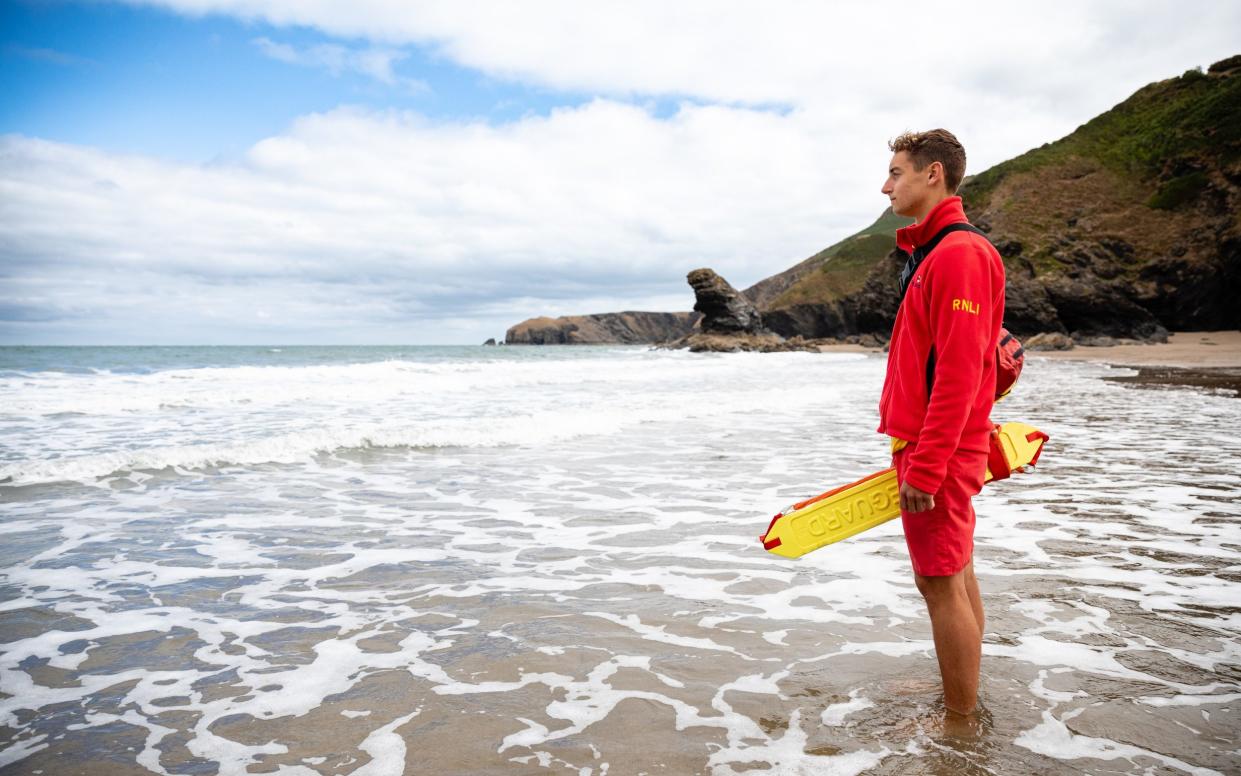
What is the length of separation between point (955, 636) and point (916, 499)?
0.61m

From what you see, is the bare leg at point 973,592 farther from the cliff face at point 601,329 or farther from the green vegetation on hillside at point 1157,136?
the cliff face at point 601,329

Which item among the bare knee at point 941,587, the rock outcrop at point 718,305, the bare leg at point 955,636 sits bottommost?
the bare leg at point 955,636

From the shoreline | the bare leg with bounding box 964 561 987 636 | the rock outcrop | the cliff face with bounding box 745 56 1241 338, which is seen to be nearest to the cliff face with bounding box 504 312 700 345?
the rock outcrop

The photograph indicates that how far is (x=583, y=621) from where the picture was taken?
3.76 m

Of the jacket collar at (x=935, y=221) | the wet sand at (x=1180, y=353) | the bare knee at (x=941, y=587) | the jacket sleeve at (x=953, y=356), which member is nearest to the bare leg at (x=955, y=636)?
the bare knee at (x=941, y=587)

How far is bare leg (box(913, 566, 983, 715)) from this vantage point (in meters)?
2.52

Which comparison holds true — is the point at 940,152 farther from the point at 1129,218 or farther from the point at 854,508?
the point at 1129,218

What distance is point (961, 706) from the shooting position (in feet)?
8.65

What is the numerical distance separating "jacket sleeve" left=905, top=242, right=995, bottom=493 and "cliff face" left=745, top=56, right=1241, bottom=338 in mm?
47300

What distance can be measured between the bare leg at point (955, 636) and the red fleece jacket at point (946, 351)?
463 millimetres

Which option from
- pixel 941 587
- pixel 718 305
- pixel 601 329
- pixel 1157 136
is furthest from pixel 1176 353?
pixel 601 329

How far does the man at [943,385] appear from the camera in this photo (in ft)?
7.55

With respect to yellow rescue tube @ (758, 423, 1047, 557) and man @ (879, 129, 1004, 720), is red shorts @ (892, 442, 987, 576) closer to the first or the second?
man @ (879, 129, 1004, 720)

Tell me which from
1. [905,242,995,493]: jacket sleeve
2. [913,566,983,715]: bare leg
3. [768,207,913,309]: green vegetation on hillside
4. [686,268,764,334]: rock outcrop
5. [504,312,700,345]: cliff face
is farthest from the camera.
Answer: [504,312,700,345]: cliff face
